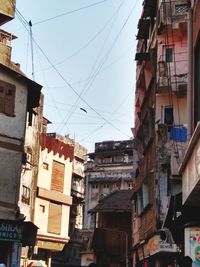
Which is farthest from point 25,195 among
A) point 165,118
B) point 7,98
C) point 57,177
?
point 165,118

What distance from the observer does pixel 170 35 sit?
2166 cm

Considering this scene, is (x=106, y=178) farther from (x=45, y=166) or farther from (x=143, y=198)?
(x=143, y=198)

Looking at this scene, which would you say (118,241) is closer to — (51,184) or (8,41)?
(51,184)

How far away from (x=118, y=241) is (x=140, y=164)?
542 inches

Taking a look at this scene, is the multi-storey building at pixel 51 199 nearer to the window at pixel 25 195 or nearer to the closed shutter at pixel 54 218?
the closed shutter at pixel 54 218

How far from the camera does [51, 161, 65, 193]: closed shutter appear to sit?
133ft

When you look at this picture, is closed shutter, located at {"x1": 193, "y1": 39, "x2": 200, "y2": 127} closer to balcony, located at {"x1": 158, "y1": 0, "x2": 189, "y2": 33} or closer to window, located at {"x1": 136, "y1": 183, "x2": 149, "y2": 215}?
balcony, located at {"x1": 158, "y1": 0, "x2": 189, "y2": 33}

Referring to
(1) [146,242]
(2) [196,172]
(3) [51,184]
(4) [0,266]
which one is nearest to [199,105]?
(2) [196,172]

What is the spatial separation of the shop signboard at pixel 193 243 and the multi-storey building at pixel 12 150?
13.0 meters

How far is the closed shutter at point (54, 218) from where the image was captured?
128 feet

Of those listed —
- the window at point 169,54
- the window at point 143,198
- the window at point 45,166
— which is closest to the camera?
the window at point 169,54

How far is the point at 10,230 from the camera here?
21453 millimetres

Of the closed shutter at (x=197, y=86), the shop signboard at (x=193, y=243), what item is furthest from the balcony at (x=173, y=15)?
the shop signboard at (x=193, y=243)

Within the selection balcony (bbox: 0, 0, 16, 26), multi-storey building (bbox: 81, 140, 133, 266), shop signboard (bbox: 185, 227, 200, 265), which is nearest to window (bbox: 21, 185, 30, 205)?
balcony (bbox: 0, 0, 16, 26)
